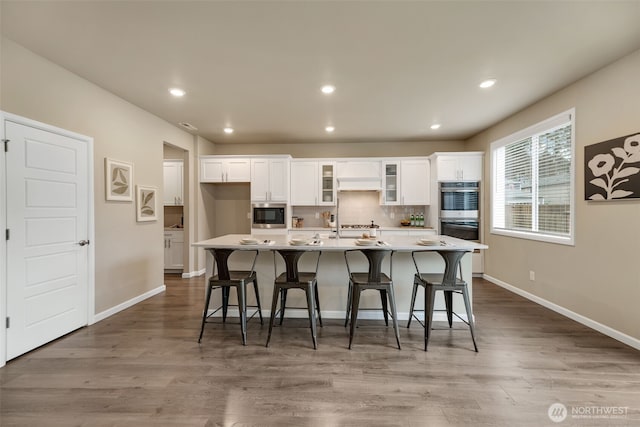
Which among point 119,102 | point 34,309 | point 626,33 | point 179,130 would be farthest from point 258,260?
point 626,33

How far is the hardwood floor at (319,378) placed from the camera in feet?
5.73

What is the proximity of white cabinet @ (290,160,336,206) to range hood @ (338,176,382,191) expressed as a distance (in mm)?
178

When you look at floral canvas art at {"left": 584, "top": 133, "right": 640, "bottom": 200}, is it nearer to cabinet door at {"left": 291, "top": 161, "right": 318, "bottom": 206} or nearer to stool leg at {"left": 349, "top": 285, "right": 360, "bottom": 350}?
stool leg at {"left": 349, "top": 285, "right": 360, "bottom": 350}

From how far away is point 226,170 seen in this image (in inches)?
215

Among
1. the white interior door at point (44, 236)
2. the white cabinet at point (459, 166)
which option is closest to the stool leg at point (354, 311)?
the white interior door at point (44, 236)

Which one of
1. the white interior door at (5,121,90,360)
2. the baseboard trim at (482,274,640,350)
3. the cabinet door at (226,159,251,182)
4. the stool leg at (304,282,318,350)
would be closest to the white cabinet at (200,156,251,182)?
the cabinet door at (226,159,251,182)

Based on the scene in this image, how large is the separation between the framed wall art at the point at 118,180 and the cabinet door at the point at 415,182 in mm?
Result: 4472

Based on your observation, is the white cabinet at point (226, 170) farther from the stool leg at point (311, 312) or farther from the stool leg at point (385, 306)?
the stool leg at point (385, 306)

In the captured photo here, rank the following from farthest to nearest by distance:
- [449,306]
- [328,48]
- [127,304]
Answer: [127,304], [449,306], [328,48]

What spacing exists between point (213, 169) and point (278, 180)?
4.22 ft

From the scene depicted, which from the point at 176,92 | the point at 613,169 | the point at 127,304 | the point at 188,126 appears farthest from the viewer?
the point at 188,126

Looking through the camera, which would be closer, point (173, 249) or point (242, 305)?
point (242, 305)

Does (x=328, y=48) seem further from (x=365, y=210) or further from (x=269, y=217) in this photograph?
(x=365, y=210)

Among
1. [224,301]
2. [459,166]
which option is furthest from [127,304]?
[459,166]
